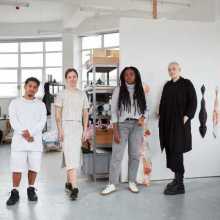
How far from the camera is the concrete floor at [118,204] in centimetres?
300

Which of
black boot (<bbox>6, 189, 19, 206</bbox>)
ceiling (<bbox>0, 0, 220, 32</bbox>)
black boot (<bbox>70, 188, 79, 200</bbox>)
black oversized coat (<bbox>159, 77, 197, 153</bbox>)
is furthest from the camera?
ceiling (<bbox>0, 0, 220, 32</bbox>)

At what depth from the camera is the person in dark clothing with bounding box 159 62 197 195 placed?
372 cm

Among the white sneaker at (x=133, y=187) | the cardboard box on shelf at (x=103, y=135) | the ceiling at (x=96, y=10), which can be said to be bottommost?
the white sneaker at (x=133, y=187)

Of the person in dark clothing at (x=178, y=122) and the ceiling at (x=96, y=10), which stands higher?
the ceiling at (x=96, y=10)

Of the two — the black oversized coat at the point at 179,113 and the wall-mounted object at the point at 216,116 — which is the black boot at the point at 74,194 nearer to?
the black oversized coat at the point at 179,113

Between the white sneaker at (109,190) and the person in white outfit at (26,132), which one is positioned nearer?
the person in white outfit at (26,132)

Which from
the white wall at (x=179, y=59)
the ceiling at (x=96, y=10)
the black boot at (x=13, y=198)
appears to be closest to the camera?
the black boot at (x=13, y=198)

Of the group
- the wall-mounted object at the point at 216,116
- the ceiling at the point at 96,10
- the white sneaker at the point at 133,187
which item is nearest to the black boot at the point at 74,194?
the white sneaker at the point at 133,187

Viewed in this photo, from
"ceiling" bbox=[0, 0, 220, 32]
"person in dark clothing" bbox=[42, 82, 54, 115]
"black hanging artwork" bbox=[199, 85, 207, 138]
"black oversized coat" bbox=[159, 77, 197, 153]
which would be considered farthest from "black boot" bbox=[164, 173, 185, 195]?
"person in dark clothing" bbox=[42, 82, 54, 115]

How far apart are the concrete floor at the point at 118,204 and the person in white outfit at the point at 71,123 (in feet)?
0.92

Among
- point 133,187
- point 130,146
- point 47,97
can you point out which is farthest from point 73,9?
point 133,187

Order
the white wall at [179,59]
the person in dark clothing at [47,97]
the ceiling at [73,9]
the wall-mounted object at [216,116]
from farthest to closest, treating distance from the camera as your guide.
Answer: the person in dark clothing at [47,97] → the ceiling at [73,9] → the wall-mounted object at [216,116] → the white wall at [179,59]

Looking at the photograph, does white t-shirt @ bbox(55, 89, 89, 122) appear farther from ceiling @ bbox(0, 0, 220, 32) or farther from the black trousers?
ceiling @ bbox(0, 0, 220, 32)

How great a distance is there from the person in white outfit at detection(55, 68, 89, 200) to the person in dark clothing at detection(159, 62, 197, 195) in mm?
1008
